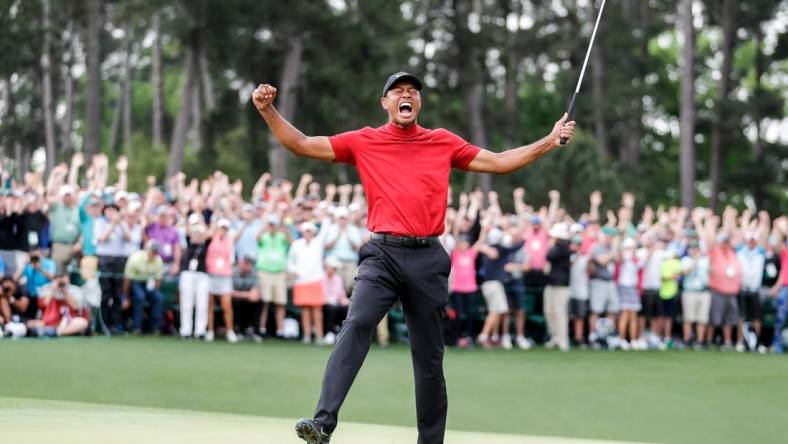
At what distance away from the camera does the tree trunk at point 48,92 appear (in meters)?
47.3

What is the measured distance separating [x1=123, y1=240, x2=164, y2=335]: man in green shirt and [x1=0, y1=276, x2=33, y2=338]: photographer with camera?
58.7 inches

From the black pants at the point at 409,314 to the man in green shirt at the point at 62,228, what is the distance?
38.3ft

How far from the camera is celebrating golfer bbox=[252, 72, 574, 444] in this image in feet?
24.2

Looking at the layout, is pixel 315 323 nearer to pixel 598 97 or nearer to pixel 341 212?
pixel 341 212

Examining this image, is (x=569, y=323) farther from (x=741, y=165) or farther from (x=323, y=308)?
(x=741, y=165)

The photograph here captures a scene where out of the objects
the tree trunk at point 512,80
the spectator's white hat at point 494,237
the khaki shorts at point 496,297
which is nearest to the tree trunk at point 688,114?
the tree trunk at point 512,80

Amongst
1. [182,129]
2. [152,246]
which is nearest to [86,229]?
[152,246]

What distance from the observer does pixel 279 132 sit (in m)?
7.41

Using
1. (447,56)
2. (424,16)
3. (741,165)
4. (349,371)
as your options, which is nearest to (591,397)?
(349,371)

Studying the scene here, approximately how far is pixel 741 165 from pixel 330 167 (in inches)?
562

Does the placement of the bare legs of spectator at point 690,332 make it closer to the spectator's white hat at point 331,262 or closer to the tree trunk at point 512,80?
the spectator's white hat at point 331,262

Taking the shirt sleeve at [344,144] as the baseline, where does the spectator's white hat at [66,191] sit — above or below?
below

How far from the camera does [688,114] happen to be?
38781mm

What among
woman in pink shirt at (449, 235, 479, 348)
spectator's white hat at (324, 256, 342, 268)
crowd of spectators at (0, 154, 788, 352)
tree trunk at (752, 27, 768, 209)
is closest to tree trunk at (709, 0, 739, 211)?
tree trunk at (752, 27, 768, 209)
